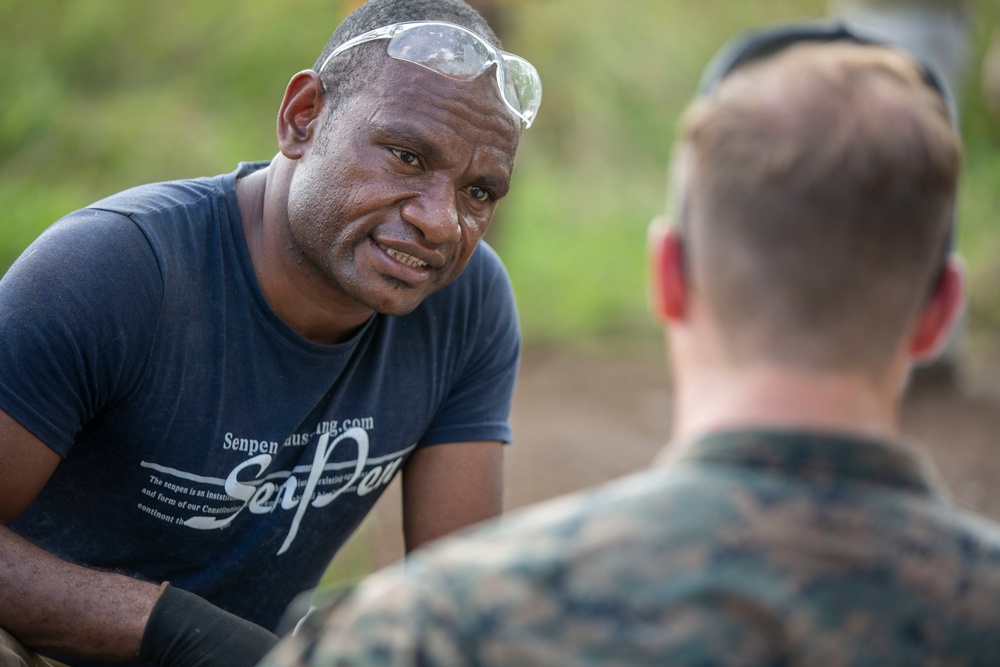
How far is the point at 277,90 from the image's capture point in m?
8.19

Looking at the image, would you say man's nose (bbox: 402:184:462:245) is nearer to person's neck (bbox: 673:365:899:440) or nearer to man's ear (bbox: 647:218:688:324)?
man's ear (bbox: 647:218:688:324)

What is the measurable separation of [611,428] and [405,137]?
3772mm

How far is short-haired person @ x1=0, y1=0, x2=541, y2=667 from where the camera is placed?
200cm

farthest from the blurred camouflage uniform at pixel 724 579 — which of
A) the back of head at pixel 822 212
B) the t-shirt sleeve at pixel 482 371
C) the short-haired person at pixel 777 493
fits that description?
the t-shirt sleeve at pixel 482 371

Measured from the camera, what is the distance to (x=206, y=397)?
2180mm

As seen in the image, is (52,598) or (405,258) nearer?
(52,598)

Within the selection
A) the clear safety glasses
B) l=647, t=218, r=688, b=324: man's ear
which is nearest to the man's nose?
the clear safety glasses

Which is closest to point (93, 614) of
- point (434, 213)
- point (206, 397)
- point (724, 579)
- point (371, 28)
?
point (206, 397)

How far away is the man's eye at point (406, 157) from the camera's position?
87.1 inches

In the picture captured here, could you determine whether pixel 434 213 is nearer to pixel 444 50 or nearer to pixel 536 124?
pixel 444 50

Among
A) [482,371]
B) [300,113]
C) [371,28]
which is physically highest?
[371,28]

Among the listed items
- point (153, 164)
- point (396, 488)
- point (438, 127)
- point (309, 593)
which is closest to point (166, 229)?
point (438, 127)

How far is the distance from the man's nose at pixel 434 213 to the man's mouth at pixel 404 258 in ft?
0.17

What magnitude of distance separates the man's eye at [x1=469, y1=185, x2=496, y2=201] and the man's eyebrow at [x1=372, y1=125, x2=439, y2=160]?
0.13 metres
